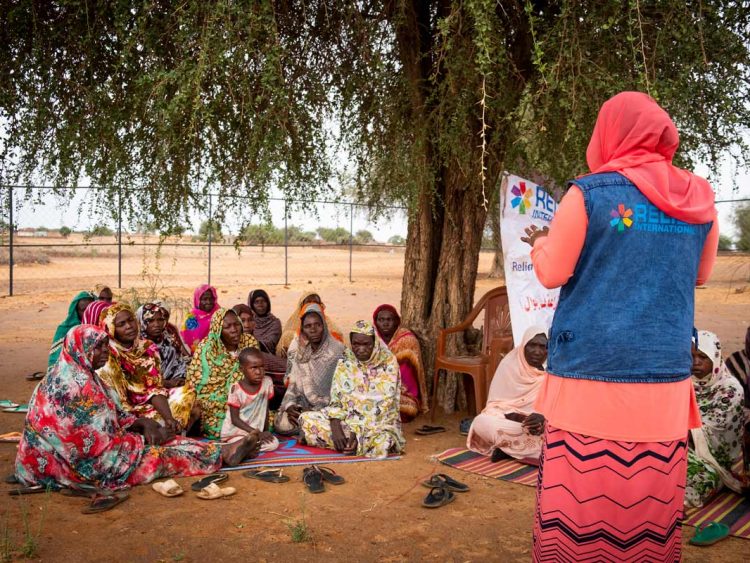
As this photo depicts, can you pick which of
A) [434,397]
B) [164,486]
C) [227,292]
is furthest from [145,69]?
[227,292]

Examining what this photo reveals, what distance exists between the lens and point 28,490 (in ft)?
16.0

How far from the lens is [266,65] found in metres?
5.07

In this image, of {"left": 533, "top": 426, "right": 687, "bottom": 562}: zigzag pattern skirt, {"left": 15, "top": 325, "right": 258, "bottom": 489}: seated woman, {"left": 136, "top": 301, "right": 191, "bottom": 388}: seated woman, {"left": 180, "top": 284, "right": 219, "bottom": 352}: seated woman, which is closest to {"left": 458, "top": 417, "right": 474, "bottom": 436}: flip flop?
{"left": 136, "top": 301, "right": 191, "bottom": 388}: seated woman

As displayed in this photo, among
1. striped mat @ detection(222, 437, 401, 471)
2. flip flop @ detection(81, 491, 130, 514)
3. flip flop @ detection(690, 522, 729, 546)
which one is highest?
flip flop @ detection(690, 522, 729, 546)

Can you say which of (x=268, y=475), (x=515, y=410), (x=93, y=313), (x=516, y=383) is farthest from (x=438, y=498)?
(x=93, y=313)

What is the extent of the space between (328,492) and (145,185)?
3.38 meters

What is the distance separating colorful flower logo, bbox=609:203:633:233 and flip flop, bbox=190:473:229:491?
366cm

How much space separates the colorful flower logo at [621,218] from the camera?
2.50 m

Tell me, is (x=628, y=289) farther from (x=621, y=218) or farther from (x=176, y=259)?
(x=176, y=259)

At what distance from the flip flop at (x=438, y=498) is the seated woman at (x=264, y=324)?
4231 mm

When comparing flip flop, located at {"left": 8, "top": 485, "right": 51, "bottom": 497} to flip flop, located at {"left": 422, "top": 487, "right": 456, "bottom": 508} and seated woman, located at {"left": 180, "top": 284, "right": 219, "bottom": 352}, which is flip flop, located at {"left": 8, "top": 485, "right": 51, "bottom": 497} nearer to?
flip flop, located at {"left": 422, "top": 487, "right": 456, "bottom": 508}

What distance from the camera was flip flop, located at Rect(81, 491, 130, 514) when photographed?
4.63 m

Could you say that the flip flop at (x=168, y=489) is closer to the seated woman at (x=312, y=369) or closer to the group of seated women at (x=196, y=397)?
the group of seated women at (x=196, y=397)

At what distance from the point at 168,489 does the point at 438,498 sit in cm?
185
